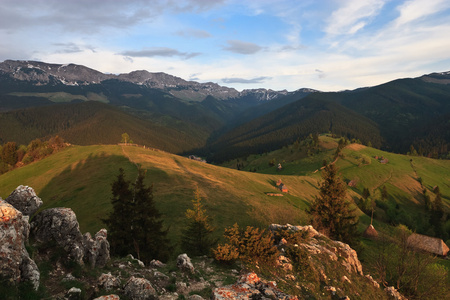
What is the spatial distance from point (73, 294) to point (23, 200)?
10.7 m

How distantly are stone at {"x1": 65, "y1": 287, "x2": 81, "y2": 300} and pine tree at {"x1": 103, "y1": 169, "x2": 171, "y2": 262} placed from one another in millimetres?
16447

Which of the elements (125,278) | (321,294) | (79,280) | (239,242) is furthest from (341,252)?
(79,280)

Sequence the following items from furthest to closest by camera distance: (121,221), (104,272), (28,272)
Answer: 1. (121,221)
2. (104,272)
3. (28,272)

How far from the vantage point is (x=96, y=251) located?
19.7 m

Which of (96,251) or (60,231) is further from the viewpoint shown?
(96,251)

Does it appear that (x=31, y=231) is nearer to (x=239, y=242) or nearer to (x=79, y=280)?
(x=79, y=280)

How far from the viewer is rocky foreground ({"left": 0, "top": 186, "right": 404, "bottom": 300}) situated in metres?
13.4

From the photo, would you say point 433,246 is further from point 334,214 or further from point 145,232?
point 145,232

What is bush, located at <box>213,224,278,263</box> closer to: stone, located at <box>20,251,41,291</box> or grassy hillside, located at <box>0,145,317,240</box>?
stone, located at <box>20,251,41,291</box>

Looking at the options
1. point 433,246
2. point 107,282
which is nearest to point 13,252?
point 107,282

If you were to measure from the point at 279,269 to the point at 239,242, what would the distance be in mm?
5298

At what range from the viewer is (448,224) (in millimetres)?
116312

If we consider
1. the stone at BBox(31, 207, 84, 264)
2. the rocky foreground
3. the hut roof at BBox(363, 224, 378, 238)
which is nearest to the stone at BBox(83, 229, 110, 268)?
the rocky foreground

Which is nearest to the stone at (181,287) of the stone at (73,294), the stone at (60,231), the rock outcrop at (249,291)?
the rock outcrop at (249,291)
